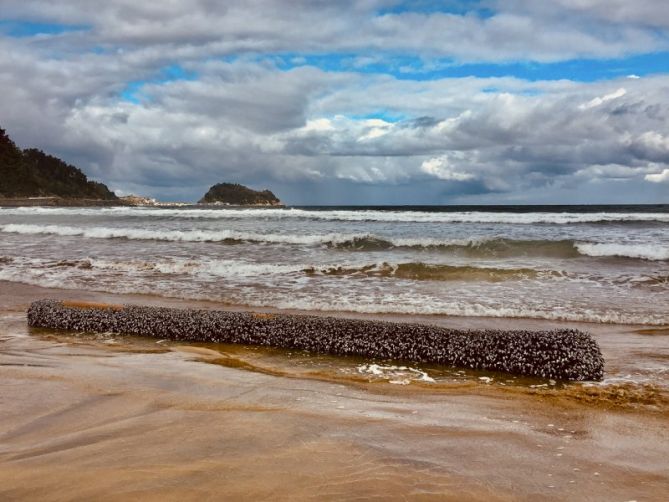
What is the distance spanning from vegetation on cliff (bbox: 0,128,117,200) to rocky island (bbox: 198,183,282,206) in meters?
21.0

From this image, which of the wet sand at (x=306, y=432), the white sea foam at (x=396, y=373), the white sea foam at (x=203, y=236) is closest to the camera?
the wet sand at (x=306, y=432)

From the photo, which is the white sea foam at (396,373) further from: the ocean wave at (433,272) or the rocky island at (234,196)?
the rocky island at (234,196)

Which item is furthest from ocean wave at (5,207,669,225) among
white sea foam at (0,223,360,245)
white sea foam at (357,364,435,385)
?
white sea foam at (357,364,435,385)

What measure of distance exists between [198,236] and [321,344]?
53.8ft

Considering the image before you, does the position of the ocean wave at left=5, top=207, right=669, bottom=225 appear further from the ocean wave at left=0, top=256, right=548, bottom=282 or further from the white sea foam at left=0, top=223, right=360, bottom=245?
the ocean wave at left=0, top=256, right=548, bottom=282

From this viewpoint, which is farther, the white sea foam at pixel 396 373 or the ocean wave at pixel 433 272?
the ocean wave at pixel 433 272

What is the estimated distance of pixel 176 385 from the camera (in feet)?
13.3

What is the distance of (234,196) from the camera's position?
106875 millimetres

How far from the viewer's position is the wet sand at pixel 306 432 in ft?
7.84

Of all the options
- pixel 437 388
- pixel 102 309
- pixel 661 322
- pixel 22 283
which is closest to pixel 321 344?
pixel 437 388

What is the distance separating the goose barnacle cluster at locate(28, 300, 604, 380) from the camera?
450 centimetres

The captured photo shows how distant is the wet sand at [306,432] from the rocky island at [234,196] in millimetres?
101616

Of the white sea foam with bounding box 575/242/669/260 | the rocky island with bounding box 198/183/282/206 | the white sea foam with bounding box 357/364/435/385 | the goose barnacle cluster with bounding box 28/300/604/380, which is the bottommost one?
the white sea foam with bounding box 357/364/435/385

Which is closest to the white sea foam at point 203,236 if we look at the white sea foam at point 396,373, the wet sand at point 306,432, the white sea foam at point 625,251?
the white sea foam at point 625,251
